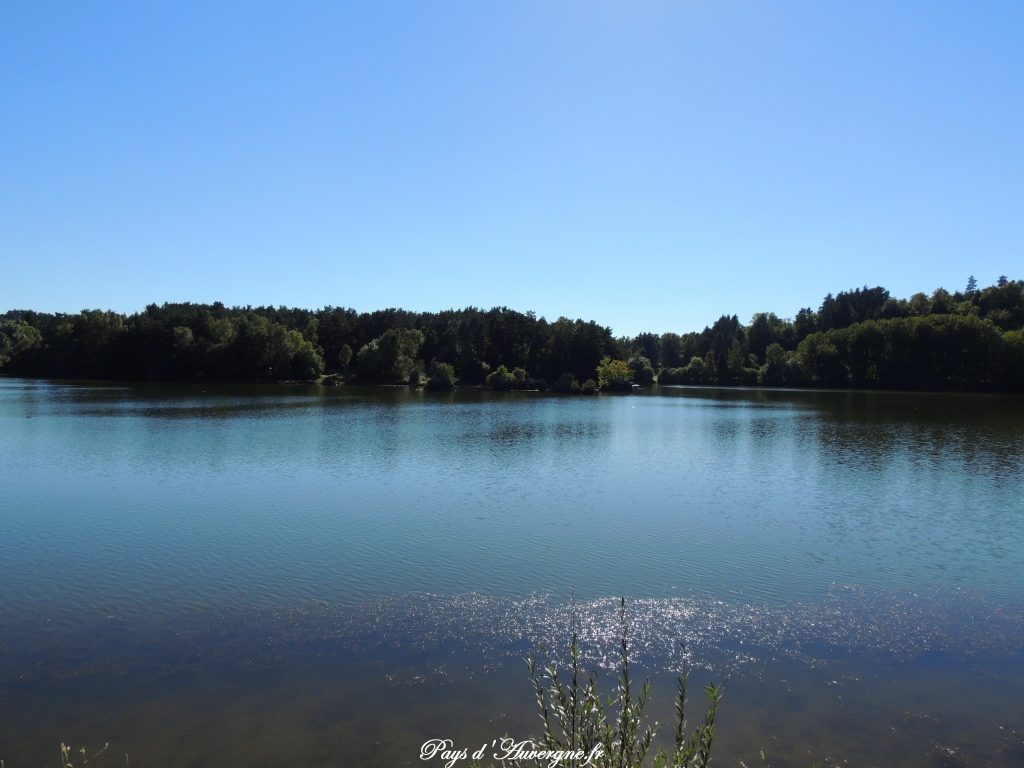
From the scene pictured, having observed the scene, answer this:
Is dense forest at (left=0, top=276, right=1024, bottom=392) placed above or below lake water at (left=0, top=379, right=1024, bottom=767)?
above

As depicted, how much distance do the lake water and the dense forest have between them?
77253 millimetres

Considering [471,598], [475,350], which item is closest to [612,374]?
[475,350]

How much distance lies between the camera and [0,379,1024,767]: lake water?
809 cm

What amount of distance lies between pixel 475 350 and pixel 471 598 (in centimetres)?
9916

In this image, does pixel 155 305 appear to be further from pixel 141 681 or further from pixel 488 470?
pixel 141 681

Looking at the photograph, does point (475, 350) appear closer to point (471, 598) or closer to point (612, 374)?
point (612, 374)

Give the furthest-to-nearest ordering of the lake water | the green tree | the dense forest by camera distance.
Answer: the green tree, the dense forest, the lake water

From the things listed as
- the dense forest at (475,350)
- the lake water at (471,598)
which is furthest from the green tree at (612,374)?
the lake water at (471,598)

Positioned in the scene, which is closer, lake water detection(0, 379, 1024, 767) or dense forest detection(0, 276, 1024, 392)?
lake water detection(0, 379, 1024, 767)

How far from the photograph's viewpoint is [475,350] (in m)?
111

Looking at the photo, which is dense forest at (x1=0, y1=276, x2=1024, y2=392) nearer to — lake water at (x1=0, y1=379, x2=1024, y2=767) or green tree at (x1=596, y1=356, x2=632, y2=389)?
green tree at (x1=596, y1=356, x2=632, y2=389)

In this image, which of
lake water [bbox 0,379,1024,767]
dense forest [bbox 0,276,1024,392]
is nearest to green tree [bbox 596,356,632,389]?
dense forest [bbox 0,276,1024,392]

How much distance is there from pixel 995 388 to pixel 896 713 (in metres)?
112

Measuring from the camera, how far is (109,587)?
13023 millimetres
